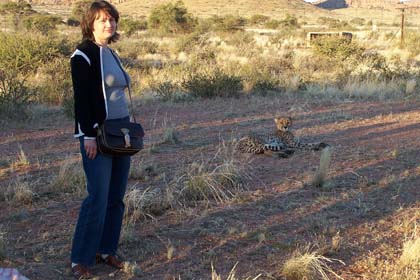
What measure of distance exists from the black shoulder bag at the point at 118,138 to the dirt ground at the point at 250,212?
94 cm

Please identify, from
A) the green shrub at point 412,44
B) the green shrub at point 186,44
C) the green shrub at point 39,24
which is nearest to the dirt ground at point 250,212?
the green shrub at point 39,24

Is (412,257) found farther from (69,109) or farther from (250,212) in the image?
(69,109)

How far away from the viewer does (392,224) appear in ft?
16.2

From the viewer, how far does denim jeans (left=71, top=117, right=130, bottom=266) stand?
359 cm

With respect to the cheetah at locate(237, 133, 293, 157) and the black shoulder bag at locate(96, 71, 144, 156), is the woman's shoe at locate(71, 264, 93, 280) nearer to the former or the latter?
the black shoulder bag at locate(96, 71, 144, 156)

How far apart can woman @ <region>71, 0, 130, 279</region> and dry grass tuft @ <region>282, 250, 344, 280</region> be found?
1300mm

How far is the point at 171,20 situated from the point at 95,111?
3438 centimetres

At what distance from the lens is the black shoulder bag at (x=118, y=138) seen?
3.49m

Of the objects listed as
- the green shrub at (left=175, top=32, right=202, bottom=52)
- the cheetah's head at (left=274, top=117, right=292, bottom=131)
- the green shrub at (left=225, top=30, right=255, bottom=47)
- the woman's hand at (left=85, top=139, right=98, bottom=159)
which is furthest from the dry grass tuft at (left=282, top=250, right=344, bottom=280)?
the green shrub at (left=225, top=30, right=255, bottom=47)

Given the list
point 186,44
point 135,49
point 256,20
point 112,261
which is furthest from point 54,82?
point 256,20

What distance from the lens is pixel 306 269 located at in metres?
3.82

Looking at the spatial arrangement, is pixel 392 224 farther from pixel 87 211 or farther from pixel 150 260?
pixel 87 211

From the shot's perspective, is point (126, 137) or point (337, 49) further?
point (337, 49)

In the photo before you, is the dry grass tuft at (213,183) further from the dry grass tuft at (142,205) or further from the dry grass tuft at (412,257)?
the dry grass tuft at (412,257)
